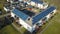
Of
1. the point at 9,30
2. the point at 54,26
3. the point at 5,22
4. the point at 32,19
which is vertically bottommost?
Answer: the point at 9,30

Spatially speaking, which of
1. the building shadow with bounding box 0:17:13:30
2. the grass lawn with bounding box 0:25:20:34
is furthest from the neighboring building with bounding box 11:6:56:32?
the grass lawn with bounding box 0:25:20:34

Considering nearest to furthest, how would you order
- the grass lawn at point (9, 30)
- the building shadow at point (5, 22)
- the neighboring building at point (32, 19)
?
the neighboring building at point (32, 19) < the grass lawn at point (9, 30) < the building shadow at point (5, 22)

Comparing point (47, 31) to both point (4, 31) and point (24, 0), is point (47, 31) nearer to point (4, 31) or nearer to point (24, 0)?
point (4, 31)

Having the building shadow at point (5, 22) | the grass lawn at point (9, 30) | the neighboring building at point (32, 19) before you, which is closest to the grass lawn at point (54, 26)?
the neighboring building at point (32, 19)

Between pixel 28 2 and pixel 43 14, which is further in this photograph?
pixel 28 2

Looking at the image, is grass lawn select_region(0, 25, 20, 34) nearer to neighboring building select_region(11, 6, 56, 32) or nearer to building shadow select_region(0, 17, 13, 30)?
building shadow select_region(0, 17, 13, 30)

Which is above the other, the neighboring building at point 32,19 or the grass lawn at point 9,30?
the neighboring building at point 32,19

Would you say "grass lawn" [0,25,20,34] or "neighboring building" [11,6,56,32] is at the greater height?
"neighboring building" [11,6,56,32]

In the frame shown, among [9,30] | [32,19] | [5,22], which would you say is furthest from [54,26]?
[5,22]

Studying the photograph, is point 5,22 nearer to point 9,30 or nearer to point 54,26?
point 9,30

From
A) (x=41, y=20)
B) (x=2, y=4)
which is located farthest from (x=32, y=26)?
(x=2, y=4)

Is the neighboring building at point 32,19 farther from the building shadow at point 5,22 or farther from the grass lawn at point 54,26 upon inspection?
the building shadow at point 5,22
